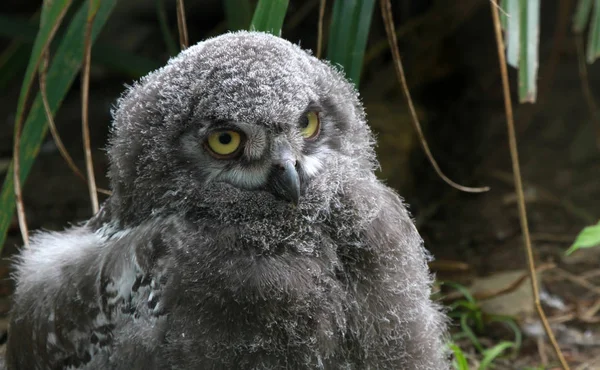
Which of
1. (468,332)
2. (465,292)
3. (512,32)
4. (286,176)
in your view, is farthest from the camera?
(465,292)

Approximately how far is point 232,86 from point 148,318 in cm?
85

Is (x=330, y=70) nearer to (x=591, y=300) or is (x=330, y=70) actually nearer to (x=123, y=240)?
(x=123, y=240)

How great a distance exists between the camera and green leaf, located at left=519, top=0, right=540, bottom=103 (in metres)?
3.28

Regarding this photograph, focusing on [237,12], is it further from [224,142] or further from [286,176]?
[286,176]

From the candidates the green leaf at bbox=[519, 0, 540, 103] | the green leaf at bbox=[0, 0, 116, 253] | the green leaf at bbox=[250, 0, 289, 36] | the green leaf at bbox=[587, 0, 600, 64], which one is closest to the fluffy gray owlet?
the green leaf at bbox=[250, 0, 289, 36]

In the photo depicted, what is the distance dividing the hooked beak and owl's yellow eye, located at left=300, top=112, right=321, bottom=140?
14 cm

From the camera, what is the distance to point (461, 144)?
6695 millimetres

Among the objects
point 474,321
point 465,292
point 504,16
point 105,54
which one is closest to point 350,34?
point 504,16

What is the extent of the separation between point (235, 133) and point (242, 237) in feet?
1.21

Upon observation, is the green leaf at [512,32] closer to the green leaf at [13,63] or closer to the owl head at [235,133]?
the owl head at [235,133]

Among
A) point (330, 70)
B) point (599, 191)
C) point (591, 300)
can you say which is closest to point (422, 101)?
point (599, 191)

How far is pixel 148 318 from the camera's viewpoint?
2.78 metres

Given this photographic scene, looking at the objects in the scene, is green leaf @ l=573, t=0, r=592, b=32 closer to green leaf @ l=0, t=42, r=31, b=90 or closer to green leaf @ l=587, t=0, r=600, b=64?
green leaf @ l=587, t=0, r=600, b=64

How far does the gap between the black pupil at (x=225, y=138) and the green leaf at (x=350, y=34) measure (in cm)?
103
